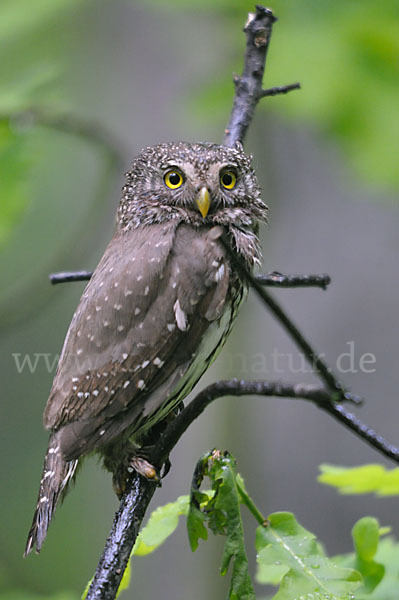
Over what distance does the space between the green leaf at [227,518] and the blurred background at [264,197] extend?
1087mm

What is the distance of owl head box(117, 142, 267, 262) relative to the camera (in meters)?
2.76

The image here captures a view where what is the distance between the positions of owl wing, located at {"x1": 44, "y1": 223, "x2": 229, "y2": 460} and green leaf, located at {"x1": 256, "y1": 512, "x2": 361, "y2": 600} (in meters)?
0.74

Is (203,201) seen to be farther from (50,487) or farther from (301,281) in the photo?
(50,487)

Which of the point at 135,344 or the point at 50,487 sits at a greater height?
the point at 135,344

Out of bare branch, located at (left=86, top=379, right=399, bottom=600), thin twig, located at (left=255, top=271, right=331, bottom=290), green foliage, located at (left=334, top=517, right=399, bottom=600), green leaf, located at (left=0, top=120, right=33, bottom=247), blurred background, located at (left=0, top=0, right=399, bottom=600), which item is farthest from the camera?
blurred background, located at (left=0, top=0, right=399, bottom=600)

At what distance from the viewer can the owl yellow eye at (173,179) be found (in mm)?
2855

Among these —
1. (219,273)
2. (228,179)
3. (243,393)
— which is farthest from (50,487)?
(228,179)

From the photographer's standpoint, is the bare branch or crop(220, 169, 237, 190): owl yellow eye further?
crop(220, 169, 237, 190): owl yellow eye

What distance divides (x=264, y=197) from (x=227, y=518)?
10.4ft

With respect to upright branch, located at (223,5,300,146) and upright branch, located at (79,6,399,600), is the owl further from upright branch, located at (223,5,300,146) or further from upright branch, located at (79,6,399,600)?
upright branch, located at (223,5,300,146)

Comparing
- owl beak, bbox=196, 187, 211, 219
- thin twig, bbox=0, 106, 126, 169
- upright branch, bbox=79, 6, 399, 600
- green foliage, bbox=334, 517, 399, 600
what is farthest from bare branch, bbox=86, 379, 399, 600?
thin twig, bbox=0, 106, 126, 169

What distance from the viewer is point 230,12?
3.64 meters

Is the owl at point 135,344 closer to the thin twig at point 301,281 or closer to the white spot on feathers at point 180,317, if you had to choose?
the white spot on feathers at point 180,317

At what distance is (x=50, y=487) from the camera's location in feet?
8.11
